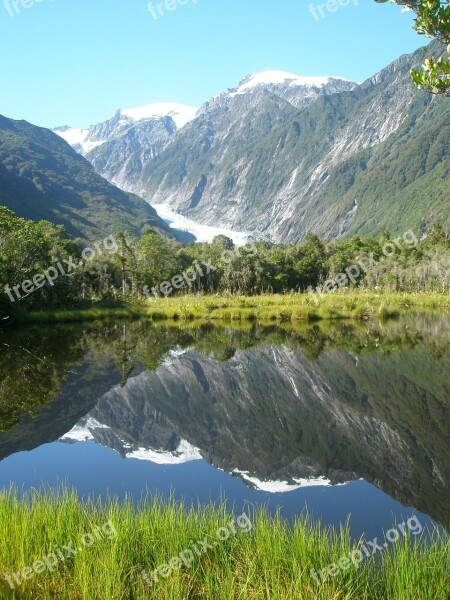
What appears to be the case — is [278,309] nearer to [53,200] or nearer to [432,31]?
[432,31]

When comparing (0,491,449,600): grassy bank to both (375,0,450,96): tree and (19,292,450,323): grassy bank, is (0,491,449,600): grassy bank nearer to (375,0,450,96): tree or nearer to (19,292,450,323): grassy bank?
(375,0,450,96): tree

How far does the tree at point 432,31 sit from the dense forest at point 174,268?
23.4 m

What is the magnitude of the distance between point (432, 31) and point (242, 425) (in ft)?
25.5

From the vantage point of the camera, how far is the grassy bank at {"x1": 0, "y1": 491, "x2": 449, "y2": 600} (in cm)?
346

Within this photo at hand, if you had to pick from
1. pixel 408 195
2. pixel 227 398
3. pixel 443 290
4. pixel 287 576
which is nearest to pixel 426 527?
pixel 287 576

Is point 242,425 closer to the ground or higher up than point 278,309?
higher up

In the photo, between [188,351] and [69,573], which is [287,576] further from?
[188,351]

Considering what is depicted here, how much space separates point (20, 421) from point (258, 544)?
285 inches

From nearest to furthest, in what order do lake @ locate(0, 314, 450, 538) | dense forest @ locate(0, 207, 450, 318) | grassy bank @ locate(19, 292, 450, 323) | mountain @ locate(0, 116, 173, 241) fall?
lake @ locate(0, 314, 450, 538), dense forest @ locate(0, 207, 450, 318), grassy bank @ locate(19, 292, 450, 323), mountain @ locate(0, 116, 173, 241)

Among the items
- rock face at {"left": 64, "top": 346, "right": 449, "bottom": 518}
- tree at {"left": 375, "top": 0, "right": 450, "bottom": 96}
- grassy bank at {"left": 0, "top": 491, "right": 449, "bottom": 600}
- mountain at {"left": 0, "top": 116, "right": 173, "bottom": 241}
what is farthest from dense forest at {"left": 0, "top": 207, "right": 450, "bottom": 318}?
mountain at {"left": 0, "top": 116, "right": 173, "bottom": 241}

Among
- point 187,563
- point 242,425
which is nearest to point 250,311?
point 242,425

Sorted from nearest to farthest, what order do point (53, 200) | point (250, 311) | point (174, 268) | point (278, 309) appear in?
point (278, 309) → point (250, 311) → point (174, 268) → point (53, 200)

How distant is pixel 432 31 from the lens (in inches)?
152

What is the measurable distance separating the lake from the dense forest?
9.21m
